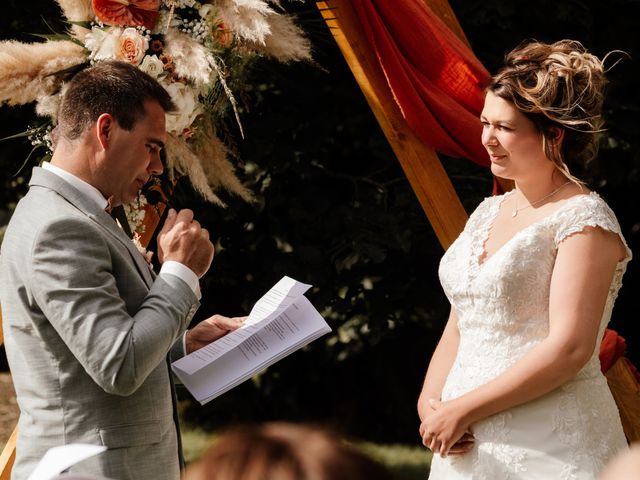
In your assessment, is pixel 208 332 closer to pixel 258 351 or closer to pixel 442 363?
pixel 258 351

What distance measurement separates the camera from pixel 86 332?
2400 mm

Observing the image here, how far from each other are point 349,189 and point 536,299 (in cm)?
297

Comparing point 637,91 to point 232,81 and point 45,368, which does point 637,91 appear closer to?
point 232,81

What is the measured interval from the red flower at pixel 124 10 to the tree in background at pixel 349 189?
1.95 m

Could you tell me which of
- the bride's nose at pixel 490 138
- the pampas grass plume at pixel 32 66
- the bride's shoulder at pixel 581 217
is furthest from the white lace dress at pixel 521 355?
the pampas grass plume at pixel 32 66

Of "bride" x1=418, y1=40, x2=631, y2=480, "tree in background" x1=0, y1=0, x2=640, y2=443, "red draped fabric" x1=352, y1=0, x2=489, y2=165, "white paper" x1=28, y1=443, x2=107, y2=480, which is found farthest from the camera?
"tree in background" x1=0, y1=0, x2=640, y2=443

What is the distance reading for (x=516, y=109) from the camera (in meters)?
3.04

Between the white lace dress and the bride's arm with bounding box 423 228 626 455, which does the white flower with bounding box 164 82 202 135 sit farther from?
the bride's arm with bounding box 423 228 626 455

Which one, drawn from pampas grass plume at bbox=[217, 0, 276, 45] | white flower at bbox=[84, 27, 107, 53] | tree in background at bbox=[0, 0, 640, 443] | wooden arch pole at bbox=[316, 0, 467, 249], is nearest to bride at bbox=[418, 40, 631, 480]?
wooden arch pole at bbox=[316, 0, 467, 249]

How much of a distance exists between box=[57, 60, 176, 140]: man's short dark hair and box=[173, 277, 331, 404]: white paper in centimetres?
69

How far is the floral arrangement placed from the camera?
329cm

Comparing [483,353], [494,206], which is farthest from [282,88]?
[483,353]

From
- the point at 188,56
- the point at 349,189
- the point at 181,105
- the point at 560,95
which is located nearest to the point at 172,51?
the point at 188,56

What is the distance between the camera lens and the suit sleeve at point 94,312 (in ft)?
7.89
